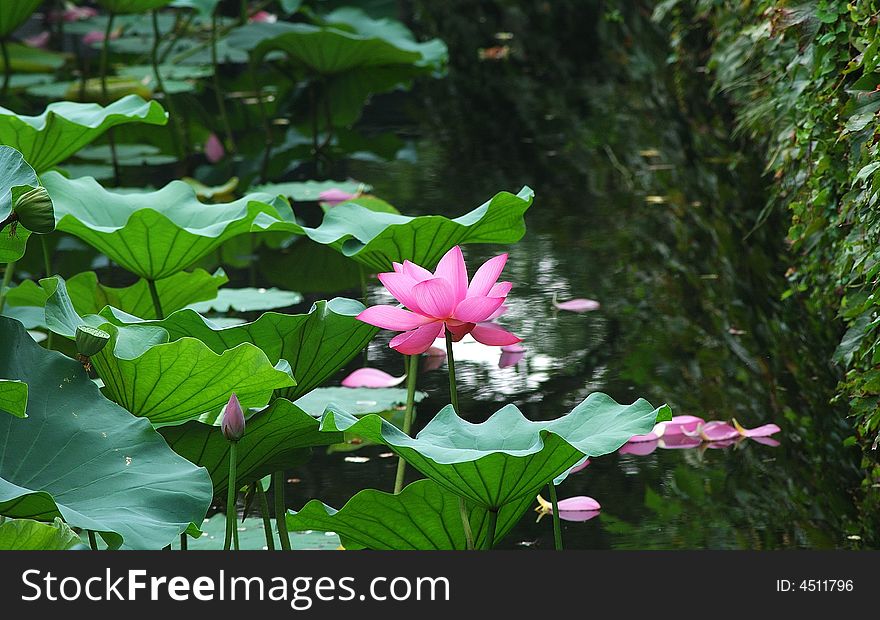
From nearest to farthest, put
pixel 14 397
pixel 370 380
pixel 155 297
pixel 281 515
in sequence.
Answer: pixel 14 397 → pixel 281 515 → pixel 155 297 → pixel 370 380

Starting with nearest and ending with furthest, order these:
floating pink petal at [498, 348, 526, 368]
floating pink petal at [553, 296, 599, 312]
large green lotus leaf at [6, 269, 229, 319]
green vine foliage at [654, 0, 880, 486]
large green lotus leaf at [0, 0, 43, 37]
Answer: green vine foliage at [654, 0, 880, 486] < large green lotus leaf at [6, 269, 229, 319] < floating pink petal at [498, 348, 526, 368] < floating pink petal at [553, 296, 599, 312] < large green lotus leaf at [0, 0, 43, 37]

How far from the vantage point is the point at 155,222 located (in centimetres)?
154

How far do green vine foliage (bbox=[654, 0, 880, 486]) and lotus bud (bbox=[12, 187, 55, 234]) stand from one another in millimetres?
905

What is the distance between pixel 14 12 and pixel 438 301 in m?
3.22

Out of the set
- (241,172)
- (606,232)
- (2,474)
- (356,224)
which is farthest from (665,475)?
(241,172)

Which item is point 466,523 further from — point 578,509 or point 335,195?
point 335,195

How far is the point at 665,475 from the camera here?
1686 millimetres

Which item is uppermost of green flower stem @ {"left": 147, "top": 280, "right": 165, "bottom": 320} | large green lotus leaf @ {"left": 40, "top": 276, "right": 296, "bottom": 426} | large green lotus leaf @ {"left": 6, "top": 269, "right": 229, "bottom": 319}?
large green lotus leaf @ {"left": 6, "top": 269, "right": 229, "bottom": 319}

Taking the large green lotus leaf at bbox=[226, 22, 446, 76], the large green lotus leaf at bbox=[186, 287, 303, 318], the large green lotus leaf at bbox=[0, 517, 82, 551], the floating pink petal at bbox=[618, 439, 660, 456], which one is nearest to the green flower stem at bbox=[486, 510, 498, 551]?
the large green lotus leaf at bbox=[0, 517, 82, 551]

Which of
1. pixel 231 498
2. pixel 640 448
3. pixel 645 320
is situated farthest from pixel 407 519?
pixel 645 320

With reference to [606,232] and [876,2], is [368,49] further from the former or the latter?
[876,2]

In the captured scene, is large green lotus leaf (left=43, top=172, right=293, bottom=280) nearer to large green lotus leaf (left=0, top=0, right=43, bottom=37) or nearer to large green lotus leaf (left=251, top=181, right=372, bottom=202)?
large green lotus leaf (left=251, top=181, right=372, bottom=202)

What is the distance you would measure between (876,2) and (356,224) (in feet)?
2.42

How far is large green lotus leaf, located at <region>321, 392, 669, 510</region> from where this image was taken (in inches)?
40.1
